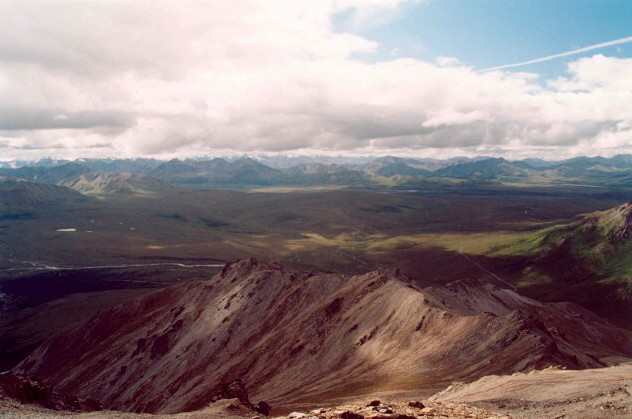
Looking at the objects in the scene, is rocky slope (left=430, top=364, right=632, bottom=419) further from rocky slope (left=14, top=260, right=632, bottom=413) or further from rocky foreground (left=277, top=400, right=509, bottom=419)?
rocky slope (left=14, top=260, right=632, bottom=413)

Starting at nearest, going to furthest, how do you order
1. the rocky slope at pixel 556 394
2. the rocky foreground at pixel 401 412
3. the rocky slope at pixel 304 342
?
the rocky foreground at pixel 401 412
the rocky slope at pixel 556 394
the rocky slope at pixel 304 342

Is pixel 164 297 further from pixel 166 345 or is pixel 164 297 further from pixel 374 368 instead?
pixel 374 368

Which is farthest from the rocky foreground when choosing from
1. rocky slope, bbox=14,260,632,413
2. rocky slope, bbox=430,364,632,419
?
rocky slope, bbox=14,260,632,413

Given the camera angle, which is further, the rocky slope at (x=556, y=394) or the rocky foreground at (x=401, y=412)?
Result: the rocky slope at (x=556, y=394)

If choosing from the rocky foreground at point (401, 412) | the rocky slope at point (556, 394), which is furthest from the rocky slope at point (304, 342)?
the rocky foreground at point (401, 412)

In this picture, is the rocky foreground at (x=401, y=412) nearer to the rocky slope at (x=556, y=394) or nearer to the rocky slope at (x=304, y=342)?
the rocky slope at (x=556, y=394)

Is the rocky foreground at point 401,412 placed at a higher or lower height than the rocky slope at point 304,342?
higher

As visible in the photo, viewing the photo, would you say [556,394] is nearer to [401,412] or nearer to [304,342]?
[401,412]

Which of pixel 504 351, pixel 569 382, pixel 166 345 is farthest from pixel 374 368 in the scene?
pixel 166 345
